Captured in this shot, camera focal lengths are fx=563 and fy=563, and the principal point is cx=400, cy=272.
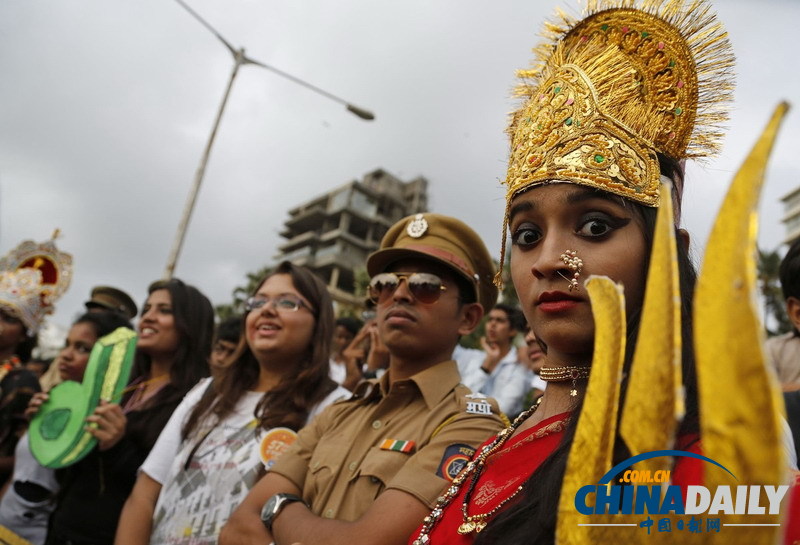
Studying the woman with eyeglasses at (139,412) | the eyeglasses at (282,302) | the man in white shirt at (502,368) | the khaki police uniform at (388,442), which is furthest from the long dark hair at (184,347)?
the man in white shirt at (502,368)

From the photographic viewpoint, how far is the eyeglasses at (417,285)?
2.65 metres

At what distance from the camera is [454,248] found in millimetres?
2830

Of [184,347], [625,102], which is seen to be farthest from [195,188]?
[625,102]

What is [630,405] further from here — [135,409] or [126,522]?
[135,409]

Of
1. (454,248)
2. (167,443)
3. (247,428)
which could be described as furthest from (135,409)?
(454,248)

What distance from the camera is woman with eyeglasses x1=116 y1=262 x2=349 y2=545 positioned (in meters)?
2.72

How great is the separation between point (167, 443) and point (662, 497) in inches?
118

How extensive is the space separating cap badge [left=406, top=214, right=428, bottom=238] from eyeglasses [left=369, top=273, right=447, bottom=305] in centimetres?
26

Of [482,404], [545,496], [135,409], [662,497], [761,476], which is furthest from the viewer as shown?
[135,409]

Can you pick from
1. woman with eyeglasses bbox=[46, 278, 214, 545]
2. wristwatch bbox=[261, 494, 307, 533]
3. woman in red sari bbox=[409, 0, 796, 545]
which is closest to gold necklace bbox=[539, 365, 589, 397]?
woman in red sari bbox=[409, 0, 796, 545]

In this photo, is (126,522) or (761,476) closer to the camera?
(761,476)

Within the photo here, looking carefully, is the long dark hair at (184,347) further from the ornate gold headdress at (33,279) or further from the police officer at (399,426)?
the ornate gold headdress at (33,279)

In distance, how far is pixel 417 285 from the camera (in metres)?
Answer: 2.66

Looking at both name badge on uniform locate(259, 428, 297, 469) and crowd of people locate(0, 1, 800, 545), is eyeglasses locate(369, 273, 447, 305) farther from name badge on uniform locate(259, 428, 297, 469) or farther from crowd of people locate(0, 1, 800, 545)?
name badge on uniform locate(259, 428, 297, 469)
